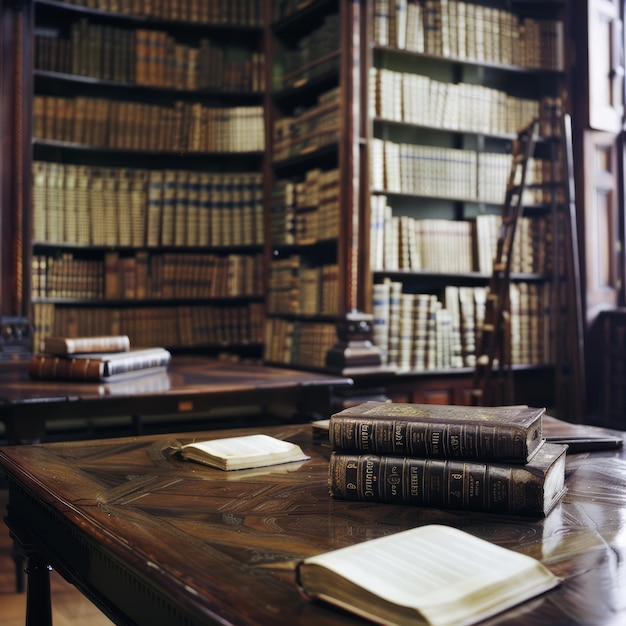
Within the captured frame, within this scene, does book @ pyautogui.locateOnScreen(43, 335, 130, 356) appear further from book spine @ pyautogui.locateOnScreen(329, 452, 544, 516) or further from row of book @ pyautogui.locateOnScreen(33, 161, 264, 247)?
row of book @ pyautogui.locateOnScreen(33, 161, 264, 247)

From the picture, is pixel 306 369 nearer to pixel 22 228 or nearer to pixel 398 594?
pixel 22 228

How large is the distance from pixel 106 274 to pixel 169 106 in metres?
1.09

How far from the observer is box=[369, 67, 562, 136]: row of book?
168 inches

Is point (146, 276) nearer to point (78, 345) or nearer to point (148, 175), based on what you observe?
point (148, 175)

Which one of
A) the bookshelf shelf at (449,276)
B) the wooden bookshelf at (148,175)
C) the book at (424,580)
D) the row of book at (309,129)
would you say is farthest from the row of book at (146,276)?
the book at (424,580)

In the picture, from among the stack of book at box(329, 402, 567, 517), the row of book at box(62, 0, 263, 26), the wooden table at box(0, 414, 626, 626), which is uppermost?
the row of book at box(62, 0, 263, 26)

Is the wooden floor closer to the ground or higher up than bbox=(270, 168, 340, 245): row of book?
closer to the ground

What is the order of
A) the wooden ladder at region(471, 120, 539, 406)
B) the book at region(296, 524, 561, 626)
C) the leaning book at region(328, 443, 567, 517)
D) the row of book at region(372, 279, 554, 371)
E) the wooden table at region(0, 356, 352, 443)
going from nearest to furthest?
the book at region(296, 524, 561, 626) → the leaning book at region(328, 443, 567, 517) → the wooden table at region(0, 356, 352, 443) → the wooden ladder at region(471, 120, 539, 406) → the row of book at region(372, 279, 554, 371)

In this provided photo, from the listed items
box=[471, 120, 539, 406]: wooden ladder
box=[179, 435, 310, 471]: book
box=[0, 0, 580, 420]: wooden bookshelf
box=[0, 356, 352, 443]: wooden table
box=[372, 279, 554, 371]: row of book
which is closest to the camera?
box=[179, 435, 310, 471]: book

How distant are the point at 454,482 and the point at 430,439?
0.06m

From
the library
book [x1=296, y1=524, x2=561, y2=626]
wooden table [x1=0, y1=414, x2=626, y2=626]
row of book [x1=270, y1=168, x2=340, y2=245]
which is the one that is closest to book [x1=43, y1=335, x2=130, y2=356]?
the library

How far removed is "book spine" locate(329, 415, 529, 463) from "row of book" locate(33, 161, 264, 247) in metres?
3.58

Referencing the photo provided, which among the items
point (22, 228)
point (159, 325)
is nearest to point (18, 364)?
point (22, 228)

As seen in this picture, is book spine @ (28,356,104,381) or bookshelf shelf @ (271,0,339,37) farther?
bookshelf shelf @ (271,0,339,37)
